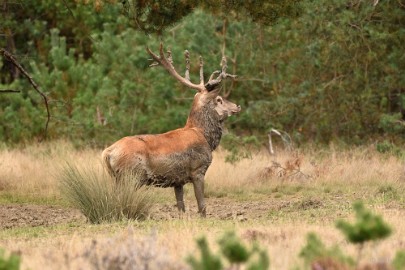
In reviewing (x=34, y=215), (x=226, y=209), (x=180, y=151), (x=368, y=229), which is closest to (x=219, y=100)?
(x=180, y=151)

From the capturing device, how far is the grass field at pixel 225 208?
28.2ft

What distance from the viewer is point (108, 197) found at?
1270 centimetres

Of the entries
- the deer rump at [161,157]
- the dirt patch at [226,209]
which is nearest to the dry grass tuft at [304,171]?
the dirt patch at [226,209]

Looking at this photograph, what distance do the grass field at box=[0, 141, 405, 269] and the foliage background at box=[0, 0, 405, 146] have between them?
170 cm

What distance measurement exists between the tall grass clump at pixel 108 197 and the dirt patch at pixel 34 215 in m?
0.83

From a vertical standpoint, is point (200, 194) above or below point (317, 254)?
below

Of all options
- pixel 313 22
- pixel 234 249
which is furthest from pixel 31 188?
pixel 234 249

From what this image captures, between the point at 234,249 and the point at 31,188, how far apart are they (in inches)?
454

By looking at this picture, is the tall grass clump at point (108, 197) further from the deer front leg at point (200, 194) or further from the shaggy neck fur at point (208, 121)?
the shaggy neck fur at point (208, 121)

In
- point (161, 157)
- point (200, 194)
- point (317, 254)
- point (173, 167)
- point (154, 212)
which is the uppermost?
point (317, 254)

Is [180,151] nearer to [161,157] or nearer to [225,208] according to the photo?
[161,157]

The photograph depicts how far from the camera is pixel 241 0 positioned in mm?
14109

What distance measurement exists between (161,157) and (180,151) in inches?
14.0

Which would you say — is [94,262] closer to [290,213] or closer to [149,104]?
[290,213]
